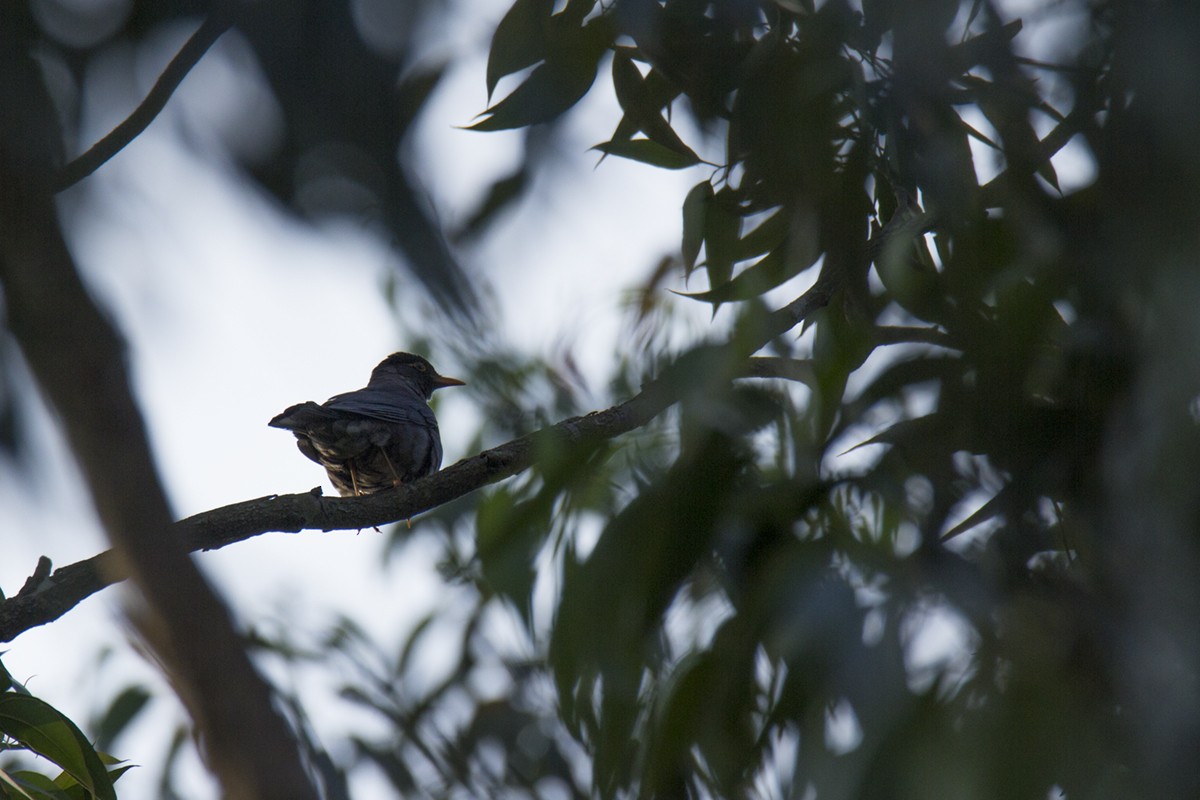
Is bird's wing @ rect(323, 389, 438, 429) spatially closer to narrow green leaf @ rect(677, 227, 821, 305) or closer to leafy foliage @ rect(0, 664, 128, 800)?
narrow green leaf @ rect(677, 227, 821, 305)

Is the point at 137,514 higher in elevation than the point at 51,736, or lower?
lower

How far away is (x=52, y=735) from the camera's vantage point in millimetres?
2064

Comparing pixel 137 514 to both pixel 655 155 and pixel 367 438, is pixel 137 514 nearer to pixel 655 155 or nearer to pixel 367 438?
pixel 655 155

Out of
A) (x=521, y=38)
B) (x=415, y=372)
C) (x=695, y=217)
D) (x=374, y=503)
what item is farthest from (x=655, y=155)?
(x=415, y=372)

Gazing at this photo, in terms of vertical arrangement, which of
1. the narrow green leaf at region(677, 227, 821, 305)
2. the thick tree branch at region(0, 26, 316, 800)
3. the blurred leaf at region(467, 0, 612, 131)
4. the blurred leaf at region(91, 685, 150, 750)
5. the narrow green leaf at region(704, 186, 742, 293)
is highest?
the blurred leaf at region(91, 685, 150, 750)

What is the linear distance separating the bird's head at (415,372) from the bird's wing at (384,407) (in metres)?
0.73

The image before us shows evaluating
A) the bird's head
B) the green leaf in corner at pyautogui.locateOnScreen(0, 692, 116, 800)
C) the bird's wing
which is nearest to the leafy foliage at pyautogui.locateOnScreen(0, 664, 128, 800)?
the green leaf in corner at pyautogui.locateOnScreen(0, 692, 116, 800)

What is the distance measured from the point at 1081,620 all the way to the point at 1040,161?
2.34 feet

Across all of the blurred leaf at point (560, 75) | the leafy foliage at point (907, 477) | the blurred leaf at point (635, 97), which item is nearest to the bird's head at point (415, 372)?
the blurred leaf at point (635, 97)

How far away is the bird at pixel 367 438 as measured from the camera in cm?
428

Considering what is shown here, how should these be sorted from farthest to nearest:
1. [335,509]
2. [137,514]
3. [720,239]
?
[335,509] → [720,239] → [137,514]

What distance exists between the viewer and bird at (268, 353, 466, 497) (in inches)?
168

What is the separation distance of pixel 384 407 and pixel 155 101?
3631 millimetres

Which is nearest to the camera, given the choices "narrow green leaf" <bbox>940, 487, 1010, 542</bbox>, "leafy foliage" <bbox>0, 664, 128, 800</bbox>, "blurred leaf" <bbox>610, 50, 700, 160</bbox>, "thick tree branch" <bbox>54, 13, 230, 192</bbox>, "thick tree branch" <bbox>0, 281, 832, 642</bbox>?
"thick tree branch" <bbox>54, 13, 230, 192</bbox>
